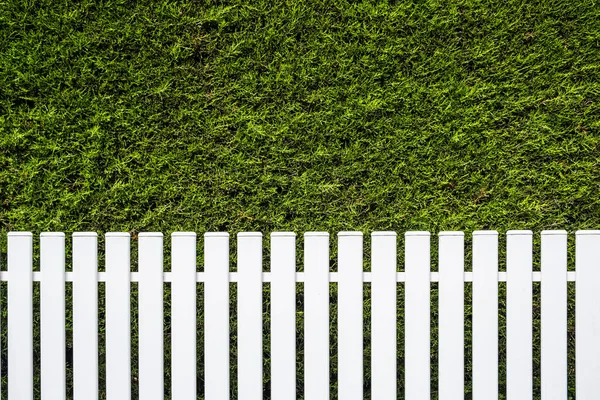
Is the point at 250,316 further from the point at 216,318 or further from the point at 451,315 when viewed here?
the point at 451,315

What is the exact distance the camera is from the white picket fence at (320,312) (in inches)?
79.4

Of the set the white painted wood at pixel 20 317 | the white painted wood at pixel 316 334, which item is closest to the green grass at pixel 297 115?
the white painted wood at pixel 20 317

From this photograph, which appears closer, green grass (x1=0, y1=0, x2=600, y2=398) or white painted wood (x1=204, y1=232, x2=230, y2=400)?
white painted wood (x1=204, y1=232, x2=230, y2=400)

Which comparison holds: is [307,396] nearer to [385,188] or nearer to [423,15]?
[385,188]

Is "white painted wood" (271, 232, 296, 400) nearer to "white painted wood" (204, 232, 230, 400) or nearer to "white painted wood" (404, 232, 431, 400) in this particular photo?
"white painted wood" (204, 232, 230, 400)

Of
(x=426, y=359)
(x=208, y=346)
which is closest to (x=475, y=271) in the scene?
(x=426, y=359)

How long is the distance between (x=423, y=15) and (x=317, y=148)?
1001 millimetres

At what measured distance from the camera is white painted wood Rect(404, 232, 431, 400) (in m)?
2.02

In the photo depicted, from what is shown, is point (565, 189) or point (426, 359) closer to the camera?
point (426, 359)

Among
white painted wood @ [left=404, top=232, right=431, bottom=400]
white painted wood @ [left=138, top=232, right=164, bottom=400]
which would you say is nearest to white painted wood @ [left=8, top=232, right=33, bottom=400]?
white painted wood @ [left=138, top=232, right=164, bottom=400]

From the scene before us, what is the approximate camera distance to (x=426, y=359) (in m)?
2.03

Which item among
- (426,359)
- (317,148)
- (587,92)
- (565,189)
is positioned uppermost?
(587,92)

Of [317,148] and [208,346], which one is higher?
[317,148]

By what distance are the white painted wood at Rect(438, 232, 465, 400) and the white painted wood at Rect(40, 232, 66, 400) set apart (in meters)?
1.91
